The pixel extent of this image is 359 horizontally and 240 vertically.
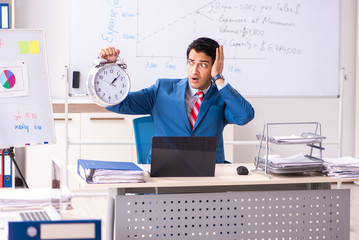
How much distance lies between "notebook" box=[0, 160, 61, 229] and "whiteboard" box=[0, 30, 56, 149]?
0.69 metres

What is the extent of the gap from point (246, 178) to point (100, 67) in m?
0.81

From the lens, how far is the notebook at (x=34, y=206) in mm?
1685

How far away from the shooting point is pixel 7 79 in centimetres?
254

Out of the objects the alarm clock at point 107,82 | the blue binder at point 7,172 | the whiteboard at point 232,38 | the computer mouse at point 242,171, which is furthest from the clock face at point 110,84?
the blue binder at point 7,172

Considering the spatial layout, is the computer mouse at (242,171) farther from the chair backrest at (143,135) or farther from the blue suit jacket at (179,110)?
the chair backrest at (143,135)

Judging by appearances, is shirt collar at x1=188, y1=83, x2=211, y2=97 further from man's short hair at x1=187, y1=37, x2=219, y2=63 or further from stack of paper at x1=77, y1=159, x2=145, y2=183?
stack of paper at x1=77, y1=159, x2=145, y2=183

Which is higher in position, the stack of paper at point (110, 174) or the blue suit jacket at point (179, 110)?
the blue suit jacket at point (179, 110)

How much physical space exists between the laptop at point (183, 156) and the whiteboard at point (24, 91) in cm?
74

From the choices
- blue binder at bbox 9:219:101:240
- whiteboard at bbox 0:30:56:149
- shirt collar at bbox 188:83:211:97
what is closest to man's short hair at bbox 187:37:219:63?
shirt collar at bbox 188:83:211:97

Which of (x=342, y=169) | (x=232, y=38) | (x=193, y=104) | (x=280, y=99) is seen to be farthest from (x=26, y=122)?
(x=280, y=99)

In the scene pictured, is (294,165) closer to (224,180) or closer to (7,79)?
(224,180)

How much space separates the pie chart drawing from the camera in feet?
8.25

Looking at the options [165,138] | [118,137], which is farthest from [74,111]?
[165,138]

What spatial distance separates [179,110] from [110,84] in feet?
1.59
